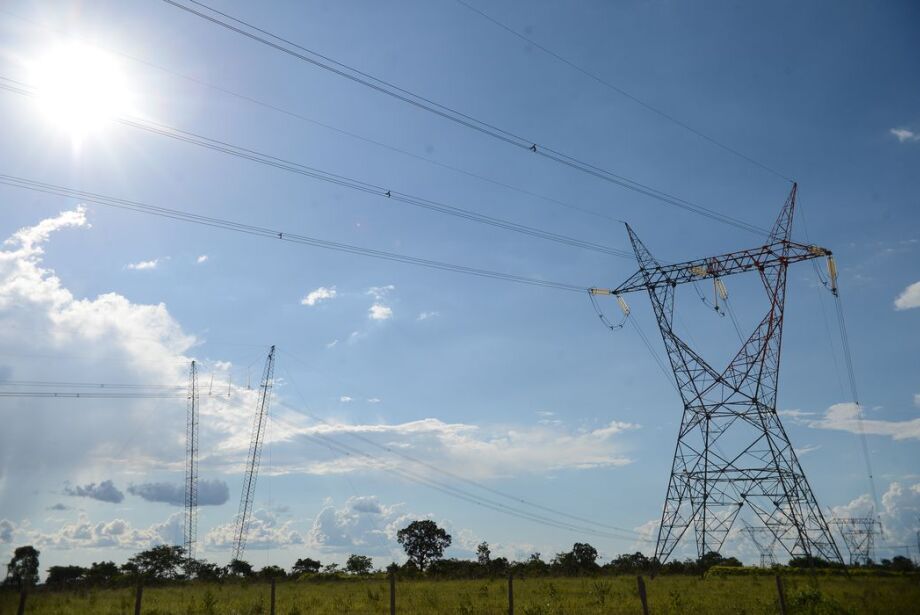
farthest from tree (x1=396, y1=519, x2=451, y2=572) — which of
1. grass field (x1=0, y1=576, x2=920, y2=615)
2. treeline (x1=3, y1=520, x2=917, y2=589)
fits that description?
grass field (x1=0, y1=576, x2=920, y2=615)

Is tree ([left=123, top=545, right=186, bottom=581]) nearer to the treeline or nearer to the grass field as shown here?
the treeline

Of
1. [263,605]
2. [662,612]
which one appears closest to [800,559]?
[662,612]

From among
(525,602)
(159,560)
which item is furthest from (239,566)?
(525,602)

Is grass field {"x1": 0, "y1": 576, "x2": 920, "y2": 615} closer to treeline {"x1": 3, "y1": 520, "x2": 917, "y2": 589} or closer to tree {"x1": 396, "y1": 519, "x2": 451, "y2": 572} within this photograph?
treeline {"x1": 3, "y1": 520, "x2": 917, "y2": 589}

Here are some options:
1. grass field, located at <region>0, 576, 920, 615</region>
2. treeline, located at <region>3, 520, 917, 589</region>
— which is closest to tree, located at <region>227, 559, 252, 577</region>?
treeline, located at <region>3, 520, 917, 589</region>

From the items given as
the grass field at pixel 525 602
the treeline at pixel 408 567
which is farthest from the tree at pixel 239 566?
the grass field at pixel 525 602

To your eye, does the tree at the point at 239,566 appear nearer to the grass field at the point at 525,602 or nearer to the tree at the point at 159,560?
the tree at the point at 159,560

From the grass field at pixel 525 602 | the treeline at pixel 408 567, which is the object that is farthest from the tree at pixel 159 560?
the grass field at pixel 525 602

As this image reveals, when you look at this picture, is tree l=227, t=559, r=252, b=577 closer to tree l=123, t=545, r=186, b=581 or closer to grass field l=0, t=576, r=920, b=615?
tree l=123, t=545, r=186, b=581

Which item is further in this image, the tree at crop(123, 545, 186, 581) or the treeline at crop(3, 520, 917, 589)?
the tree at crop(123, 545, 186, 581)

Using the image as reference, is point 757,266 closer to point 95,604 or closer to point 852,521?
point 852,521

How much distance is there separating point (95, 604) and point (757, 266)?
5469 centimetres

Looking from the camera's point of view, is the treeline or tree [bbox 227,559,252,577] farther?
tree [bbox 227,559,252,577]

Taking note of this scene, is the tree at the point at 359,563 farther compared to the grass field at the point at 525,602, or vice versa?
the tree at the point at 359,563
